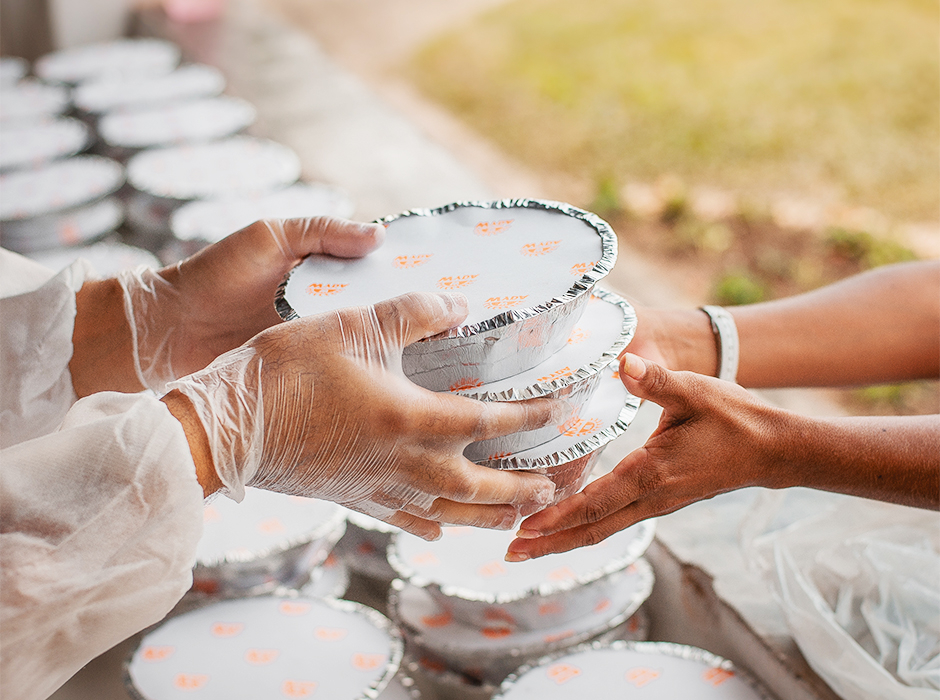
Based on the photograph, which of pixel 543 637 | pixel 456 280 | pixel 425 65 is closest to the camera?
pixel 456 280

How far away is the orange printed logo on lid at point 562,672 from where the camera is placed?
158 centimetres

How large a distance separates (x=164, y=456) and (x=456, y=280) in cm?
50

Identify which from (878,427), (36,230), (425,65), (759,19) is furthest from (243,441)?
(759,19)

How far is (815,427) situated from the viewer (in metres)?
1.34

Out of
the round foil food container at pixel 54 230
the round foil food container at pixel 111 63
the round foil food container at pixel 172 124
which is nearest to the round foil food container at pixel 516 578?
the round foil food container at pixel 54 230

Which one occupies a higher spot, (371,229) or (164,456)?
(371,229)

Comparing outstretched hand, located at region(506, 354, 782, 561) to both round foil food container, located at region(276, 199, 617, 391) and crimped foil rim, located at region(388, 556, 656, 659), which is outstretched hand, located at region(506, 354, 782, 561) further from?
crimped foil rim, located at region(388, 556, 656, 659)

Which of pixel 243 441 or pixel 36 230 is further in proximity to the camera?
pixel 36 230

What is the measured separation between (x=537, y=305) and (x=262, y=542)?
3.27ft

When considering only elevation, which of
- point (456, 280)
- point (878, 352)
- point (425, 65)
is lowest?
point (425, 65)

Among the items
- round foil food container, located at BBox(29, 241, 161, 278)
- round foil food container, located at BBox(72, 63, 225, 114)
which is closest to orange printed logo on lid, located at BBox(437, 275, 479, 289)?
round foil food container, located at BBox(29, 241, 161, 278)

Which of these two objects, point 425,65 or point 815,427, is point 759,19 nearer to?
point 425,65

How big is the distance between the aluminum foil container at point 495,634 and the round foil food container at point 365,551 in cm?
19

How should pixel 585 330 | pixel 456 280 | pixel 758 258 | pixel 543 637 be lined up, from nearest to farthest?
pixel 456 280
pixel 585 330
pixel 543 637
pixel 758 258
